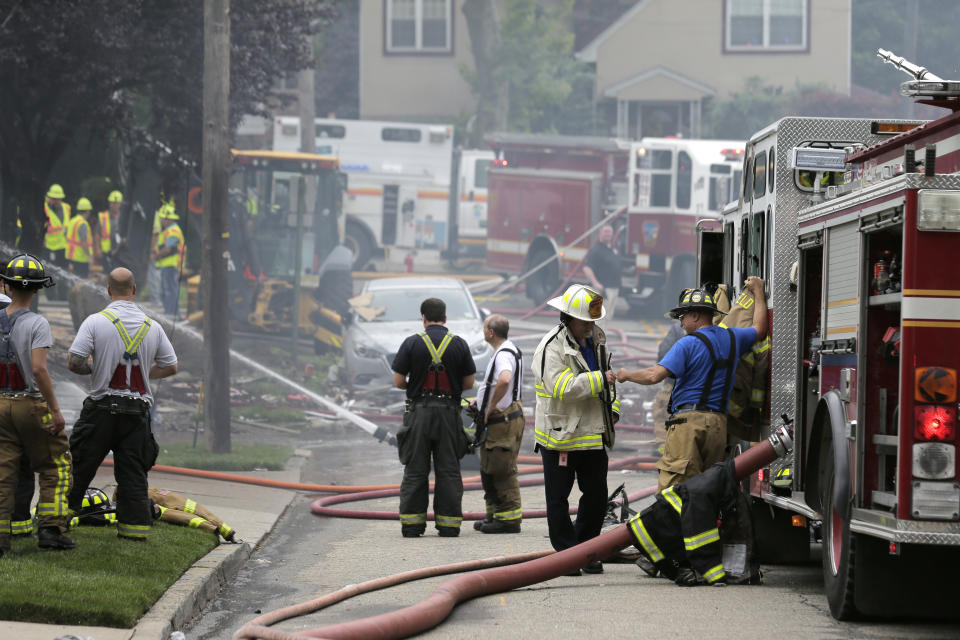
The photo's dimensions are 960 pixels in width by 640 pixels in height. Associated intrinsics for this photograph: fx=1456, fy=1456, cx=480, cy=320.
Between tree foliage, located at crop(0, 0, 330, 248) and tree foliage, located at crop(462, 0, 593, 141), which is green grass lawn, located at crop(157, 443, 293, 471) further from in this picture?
tree foliage, located at crop(462, 0, 593, 141)

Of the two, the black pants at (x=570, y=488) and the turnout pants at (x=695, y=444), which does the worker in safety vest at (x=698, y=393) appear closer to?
the turnout pants at (x=695, y=444)

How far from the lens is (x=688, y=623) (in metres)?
6.92

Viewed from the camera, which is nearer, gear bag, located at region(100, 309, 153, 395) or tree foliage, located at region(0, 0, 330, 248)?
gear bag, located at region(100, 309, 153, 395)

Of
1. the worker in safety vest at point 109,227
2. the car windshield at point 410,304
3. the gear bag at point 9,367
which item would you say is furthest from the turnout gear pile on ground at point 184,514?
the worker in safety vest at point 109,227

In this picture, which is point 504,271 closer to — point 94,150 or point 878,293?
point 94,150

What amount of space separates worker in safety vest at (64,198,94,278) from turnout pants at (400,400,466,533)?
474 inches

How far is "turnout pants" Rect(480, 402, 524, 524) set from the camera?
10828 mm

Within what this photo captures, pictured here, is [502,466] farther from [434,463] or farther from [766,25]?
[766,25]

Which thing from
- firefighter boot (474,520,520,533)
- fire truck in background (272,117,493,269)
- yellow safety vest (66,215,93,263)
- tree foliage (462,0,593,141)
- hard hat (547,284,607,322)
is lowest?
firefighter boot (474,520,520,533)

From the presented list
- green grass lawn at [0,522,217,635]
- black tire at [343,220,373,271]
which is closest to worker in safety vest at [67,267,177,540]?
green grass lawn at [0,522,217,635]

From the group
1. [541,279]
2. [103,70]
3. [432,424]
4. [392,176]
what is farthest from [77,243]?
[432,424]

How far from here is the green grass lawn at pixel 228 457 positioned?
49.8 ft

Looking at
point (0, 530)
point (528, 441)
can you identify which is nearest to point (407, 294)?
point (528, 441)

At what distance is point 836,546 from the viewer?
7.09 meters
